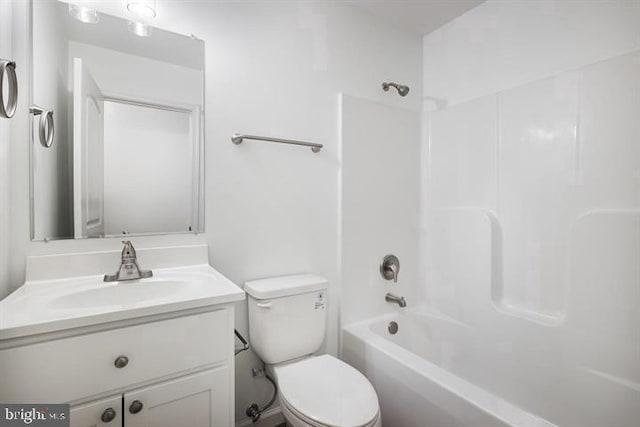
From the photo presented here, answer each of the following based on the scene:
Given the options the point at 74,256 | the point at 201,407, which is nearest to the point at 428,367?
the point at 201,407

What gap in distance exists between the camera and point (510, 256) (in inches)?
69.4

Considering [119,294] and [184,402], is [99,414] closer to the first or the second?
[184,402]

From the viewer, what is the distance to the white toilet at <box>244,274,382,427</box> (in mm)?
1157

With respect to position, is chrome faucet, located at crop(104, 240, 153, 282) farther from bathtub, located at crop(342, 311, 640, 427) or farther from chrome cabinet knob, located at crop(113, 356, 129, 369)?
bathtub, located at crop(342, 311, 640, 427)

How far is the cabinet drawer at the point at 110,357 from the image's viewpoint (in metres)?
0.81

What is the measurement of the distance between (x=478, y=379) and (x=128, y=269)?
6.38ft

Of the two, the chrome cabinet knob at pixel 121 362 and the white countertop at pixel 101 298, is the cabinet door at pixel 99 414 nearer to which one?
the chrome cabinet knob at pixel 121 362

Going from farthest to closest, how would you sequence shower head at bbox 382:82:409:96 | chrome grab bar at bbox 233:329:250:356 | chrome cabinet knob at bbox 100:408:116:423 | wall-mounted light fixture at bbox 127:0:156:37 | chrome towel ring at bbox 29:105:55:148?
1. shower head at bbox 382:82:409:96
2. chrome grab bar at bbox 233:329:250:356
3. wall-mounted light fixture at bbox 127:0:156:37
4. chrome towel ring at bbox 29:105:55:148
5. chrome cabinet knob at bbox 100:408:116:423

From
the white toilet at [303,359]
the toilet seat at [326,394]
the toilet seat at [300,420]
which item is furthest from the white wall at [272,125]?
the toilet seat at [300,420]

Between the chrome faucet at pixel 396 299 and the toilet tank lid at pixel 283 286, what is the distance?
62cm

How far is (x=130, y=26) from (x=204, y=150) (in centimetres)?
58

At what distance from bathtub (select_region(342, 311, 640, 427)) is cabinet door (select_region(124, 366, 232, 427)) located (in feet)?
2.64

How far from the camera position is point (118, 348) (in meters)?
0.92

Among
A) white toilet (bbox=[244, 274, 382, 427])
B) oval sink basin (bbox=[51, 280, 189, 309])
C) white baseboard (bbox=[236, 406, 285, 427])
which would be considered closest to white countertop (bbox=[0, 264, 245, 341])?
oval sink basin (bbox=[51, 280, 189, 309])
